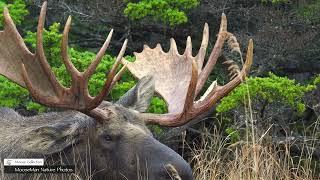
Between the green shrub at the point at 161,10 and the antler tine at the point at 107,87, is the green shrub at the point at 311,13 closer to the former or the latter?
the green shrub at the point at 161,10

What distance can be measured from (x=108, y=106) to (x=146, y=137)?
413 millimetres

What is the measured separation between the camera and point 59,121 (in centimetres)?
595

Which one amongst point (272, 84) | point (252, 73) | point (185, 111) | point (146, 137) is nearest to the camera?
point (146, 137)

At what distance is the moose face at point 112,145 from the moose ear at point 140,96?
0.86 feet

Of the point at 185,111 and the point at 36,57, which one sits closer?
the point at 36,57

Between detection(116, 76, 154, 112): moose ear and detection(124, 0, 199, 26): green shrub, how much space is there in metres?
2.82

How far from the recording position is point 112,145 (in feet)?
Answer: 19.0

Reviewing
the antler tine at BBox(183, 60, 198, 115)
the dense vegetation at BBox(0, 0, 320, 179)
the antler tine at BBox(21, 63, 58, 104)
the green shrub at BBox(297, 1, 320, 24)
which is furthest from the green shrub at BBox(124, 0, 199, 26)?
the antler tine at BBox(21, 63, 58, 104)

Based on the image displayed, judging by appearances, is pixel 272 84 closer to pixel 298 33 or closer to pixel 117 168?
pixel 298 33

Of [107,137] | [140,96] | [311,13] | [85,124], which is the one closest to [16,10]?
[140,96]

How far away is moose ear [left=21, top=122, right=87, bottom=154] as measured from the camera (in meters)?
5.61

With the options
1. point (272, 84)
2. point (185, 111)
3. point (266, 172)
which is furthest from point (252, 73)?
point (185, 111)
